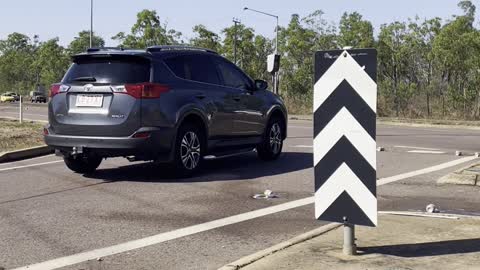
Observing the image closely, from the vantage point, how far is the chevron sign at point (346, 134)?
488 cm

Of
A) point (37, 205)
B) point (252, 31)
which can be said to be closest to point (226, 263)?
point (37, 205)

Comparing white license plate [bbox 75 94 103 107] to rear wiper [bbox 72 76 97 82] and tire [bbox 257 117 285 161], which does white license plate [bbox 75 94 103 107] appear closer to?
rear wiper [bbox 72 76 97 82]

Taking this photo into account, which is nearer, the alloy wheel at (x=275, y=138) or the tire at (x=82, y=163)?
the tire at (x=82, y=163)

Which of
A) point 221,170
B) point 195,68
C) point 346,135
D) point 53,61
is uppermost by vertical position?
point 53,61

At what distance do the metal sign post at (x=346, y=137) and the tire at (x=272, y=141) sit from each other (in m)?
6.43

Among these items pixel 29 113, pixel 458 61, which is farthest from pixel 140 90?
pixel 29 113

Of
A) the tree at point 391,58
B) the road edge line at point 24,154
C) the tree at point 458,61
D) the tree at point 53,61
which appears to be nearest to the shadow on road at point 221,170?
the road edge line at point 24,154

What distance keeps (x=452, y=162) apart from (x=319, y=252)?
7.39 meters

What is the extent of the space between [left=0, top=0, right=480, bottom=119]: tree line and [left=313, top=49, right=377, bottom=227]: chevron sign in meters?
27.2

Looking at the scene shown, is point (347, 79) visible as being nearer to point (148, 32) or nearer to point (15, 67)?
point (148, 32)

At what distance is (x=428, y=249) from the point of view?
5.29 metres

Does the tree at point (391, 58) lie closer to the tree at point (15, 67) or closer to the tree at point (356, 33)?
the tree at point (356, 33)

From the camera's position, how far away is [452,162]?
11828mm

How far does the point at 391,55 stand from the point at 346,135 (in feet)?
108
